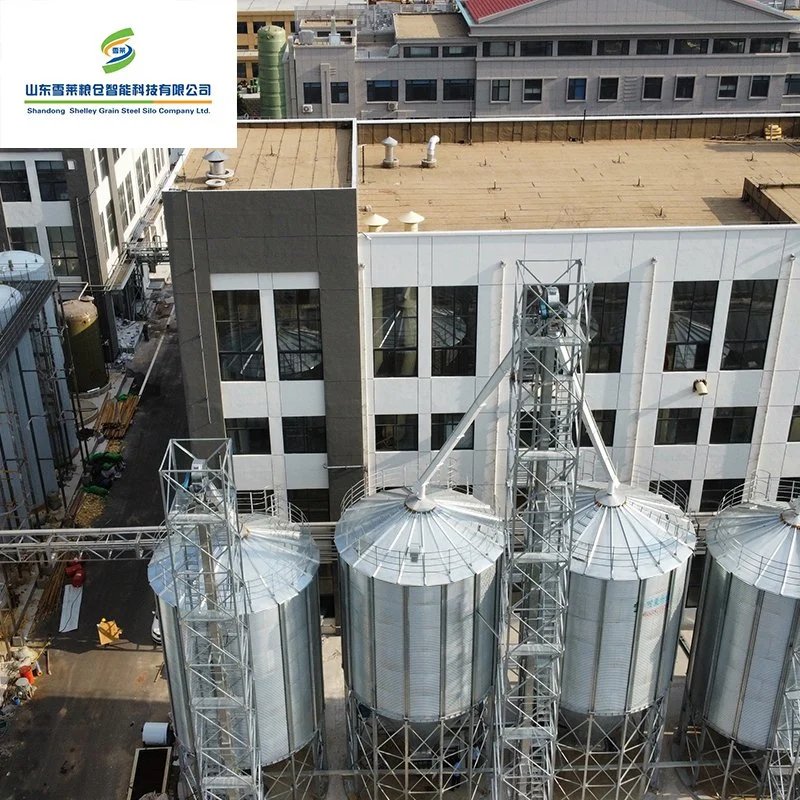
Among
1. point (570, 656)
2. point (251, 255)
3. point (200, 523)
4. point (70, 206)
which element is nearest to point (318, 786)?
point (570, 656)

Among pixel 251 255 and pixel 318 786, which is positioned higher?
pixel 251 255

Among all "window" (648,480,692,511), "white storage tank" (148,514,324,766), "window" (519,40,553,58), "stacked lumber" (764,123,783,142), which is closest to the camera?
"white storage tank" (148,514,324,766)

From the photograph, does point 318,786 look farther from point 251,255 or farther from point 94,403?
point 94,403

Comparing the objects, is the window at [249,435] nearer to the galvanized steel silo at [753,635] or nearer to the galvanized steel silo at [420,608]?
the galvanized steel silo at [420,608]

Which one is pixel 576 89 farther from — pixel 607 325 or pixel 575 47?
pixel 607 325

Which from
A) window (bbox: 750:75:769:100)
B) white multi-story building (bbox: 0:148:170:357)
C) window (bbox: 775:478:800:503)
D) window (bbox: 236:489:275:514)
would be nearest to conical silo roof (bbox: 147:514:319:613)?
window (bbox: 236:489:275:514)

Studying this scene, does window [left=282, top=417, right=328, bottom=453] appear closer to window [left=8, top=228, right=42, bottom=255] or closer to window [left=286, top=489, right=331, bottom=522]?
window [left=286, top=489, right=331, bottom=522]
